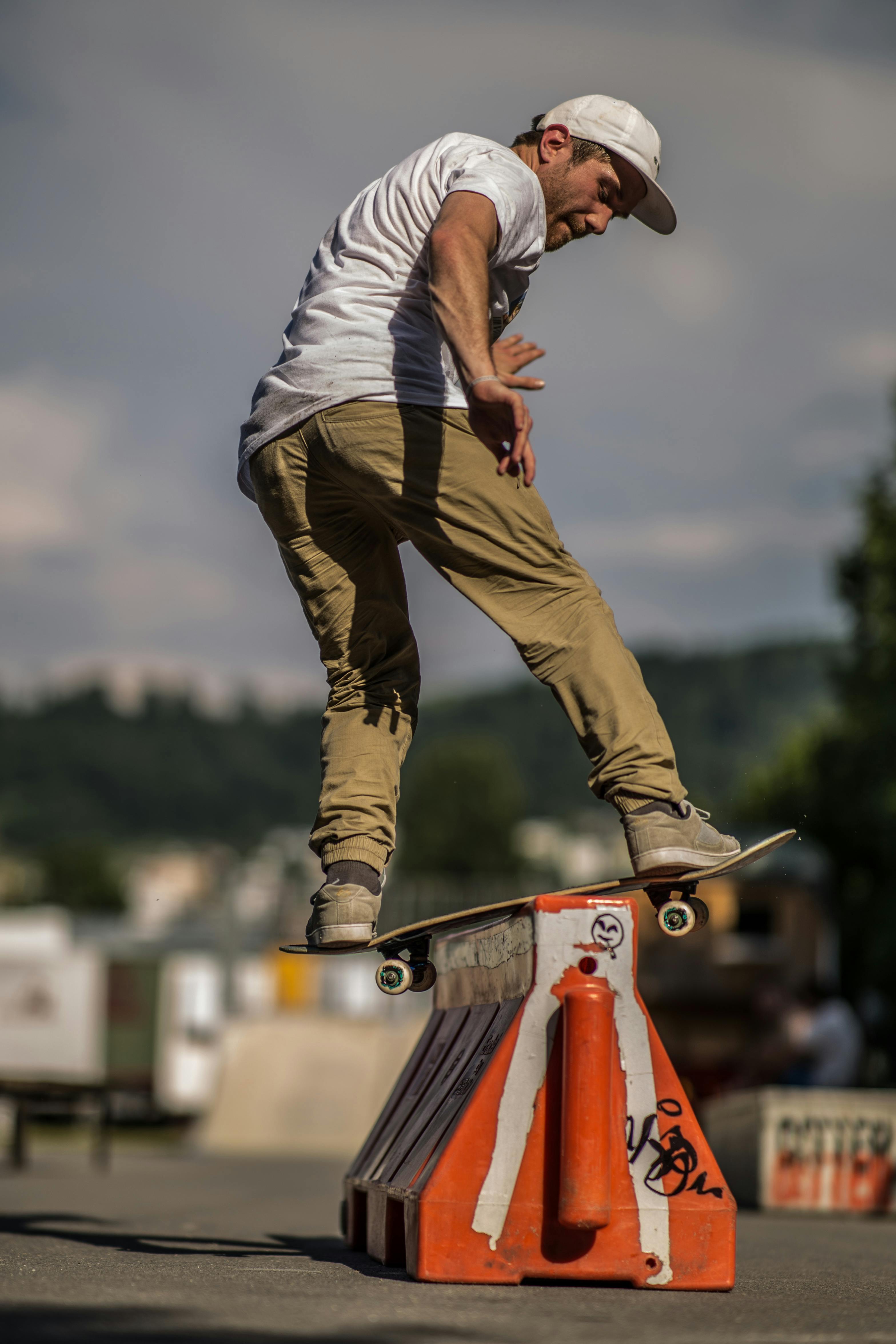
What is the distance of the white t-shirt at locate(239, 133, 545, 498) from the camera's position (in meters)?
3.79

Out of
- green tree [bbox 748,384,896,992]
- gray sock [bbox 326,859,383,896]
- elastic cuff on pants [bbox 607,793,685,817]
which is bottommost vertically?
gray sock [bbox 326,859,383,896]

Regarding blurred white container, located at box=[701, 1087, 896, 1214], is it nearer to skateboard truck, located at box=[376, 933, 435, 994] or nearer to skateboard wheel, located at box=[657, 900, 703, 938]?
skateboard truck, located at box=[376, 933, 435, 994]

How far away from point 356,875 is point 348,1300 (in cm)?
137

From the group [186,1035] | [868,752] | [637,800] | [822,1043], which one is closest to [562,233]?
[637,800]

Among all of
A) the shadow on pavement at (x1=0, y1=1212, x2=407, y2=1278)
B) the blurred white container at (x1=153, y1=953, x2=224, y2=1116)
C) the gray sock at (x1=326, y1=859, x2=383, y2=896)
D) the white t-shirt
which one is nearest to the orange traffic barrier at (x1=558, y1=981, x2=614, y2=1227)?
the shadow on pavement at (x1=0, y1=1212, x2=407, y2=1278)

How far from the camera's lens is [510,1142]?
332 cm

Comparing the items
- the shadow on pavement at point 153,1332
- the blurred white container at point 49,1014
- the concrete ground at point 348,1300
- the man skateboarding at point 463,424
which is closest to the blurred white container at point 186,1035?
the blurred white container at point 49,1014

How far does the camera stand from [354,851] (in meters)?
4.13

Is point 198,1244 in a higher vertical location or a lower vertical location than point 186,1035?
lower

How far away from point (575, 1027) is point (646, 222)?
2.22 metres

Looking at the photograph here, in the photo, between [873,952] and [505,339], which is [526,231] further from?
[873,952]

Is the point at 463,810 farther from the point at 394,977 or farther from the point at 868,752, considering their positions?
the point at 394,977

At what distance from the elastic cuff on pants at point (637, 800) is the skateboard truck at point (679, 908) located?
0.22 metres

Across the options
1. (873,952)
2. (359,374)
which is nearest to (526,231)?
(359,374)
